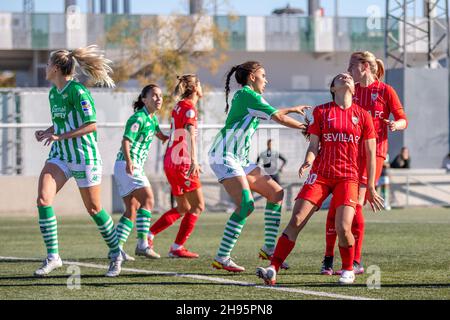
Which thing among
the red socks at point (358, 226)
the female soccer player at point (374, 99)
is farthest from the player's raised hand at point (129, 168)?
the red socks at point (358, 226)

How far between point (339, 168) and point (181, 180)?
3677 millimetres

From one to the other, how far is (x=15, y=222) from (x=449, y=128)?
16863mm

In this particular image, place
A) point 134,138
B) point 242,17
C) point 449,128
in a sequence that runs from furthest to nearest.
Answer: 1. point 242,17
2. point 449,128
3. point 134,138

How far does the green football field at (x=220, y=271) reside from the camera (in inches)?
344

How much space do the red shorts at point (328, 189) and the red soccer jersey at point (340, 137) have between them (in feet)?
0.15

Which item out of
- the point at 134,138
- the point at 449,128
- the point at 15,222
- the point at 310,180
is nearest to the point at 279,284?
the point at 310,180

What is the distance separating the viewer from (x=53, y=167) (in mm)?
10359

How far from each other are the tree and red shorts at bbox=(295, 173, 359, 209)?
29120 millimetres

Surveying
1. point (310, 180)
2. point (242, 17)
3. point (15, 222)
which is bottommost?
point (15, 222)

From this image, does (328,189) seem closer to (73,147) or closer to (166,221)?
(73,147)

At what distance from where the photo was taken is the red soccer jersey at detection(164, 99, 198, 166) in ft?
40.2

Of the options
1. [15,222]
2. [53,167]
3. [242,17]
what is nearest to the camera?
[53,167]

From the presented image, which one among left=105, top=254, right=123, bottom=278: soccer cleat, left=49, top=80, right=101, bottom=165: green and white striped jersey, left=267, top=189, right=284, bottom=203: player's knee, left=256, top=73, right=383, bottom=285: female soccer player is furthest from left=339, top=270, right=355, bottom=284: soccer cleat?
left=49, top=80, right=101, bottom=165: green and white striped jersey
